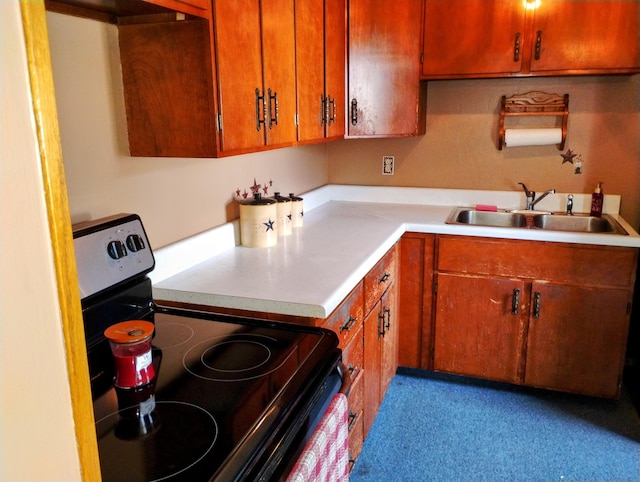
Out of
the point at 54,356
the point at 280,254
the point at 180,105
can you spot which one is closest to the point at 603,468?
the point at 280,254

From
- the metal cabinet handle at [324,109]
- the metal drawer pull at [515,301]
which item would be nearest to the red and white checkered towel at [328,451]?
the metal cabinet handle at [324,109]

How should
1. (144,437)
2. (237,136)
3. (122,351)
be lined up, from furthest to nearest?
(237,136) < (122,351) < (144,437)

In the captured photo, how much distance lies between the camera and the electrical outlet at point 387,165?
10.4 feet

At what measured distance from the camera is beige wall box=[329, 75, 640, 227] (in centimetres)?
272

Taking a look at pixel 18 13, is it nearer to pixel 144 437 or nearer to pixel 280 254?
pixel 144 437

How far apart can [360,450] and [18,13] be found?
79.7 inches

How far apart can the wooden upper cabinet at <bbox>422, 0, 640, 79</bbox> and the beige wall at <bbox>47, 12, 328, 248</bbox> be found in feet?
4.61

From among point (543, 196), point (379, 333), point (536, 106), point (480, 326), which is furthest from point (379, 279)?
point (536, 106)

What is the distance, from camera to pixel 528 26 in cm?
250

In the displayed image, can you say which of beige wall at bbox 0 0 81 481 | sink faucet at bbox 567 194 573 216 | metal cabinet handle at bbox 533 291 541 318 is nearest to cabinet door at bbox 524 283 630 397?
metal cabinet handle at bbox 533 291 541 318

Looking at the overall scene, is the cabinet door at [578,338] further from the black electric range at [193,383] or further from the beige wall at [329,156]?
the black electric range at [193,383]

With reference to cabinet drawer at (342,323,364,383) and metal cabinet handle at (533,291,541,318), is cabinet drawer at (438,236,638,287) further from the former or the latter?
cabinet drawer at (342,323,364,383)

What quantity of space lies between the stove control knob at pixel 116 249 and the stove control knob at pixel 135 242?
0.08 feet

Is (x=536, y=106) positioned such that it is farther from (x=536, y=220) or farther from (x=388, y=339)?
(x=388, y=339)
